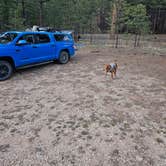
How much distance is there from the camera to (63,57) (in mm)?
7414

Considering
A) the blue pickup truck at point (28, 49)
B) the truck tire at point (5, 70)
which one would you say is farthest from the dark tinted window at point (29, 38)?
the truck tire at point (5, 70)

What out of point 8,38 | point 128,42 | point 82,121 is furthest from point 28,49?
point 128,42

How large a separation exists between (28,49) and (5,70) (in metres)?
1.08

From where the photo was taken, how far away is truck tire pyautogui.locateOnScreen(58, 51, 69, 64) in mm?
7305

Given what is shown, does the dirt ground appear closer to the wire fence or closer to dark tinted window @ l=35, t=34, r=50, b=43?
dark tinted window @ l=35, t=34, r=50, b=43

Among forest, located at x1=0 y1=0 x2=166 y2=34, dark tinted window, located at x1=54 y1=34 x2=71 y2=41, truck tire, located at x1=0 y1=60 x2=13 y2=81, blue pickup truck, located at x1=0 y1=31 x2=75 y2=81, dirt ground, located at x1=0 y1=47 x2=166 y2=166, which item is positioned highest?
forest, located at x1=0 y1=0 x2=166 y2=34

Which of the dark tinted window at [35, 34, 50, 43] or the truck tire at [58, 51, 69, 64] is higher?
the dark tinted window at [35, 34, 50, 43]

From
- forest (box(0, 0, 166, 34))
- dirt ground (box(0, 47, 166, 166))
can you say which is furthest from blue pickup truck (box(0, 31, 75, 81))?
forest (box(0, 0, 166, 34))

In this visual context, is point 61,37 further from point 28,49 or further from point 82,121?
point 82,121

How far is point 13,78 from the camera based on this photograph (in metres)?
5.43

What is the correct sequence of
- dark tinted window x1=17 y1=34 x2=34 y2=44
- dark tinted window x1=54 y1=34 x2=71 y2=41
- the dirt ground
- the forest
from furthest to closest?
the forest, dark tinted window x1=54 y1=34 x2=71 y2=41, dark tinted window x1=17 y1=34 x2=34 y2=44, the dirt ground

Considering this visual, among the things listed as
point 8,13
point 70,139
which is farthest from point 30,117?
point 8,13

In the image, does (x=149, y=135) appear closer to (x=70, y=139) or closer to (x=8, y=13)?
(x=70, y=139)

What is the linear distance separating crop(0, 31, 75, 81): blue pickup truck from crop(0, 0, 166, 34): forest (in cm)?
761
